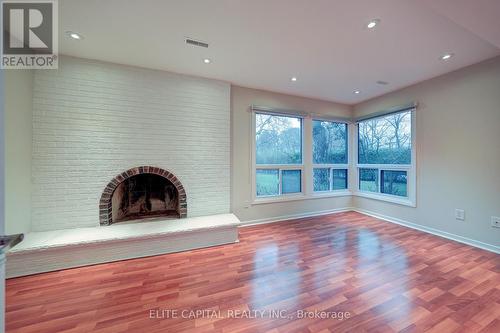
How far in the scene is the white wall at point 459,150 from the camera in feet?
8.20

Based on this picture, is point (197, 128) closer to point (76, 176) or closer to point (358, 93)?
point (76, 176)

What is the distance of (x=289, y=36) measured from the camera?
2076 millimetres

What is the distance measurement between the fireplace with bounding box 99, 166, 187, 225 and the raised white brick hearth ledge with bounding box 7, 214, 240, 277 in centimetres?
26

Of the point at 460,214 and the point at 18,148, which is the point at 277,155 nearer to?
the point at 460,214

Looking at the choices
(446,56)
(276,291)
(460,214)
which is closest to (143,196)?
(276,291)

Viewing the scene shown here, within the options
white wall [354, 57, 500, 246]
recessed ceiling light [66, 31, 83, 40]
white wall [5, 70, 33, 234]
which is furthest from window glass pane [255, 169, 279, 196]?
white wall [5, 70, 33, 234]

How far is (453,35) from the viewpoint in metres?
2.03

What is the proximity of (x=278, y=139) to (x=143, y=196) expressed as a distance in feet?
8.36

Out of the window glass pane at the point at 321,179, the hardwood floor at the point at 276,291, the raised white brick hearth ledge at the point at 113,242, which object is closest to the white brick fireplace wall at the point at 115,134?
the raised white brick hearth ledge at the point at 113,242

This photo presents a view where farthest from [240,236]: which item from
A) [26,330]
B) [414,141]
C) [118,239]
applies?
[414,141]

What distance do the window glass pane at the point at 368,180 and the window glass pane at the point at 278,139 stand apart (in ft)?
4.92

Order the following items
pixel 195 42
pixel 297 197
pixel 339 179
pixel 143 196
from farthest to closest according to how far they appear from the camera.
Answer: pixel 339 179, pixel 297 197, pixel 143 196, pixel 195 42

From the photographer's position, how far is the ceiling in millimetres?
1666

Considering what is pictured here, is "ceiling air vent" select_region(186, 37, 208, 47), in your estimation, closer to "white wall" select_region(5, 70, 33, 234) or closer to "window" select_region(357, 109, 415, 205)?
"white wall" select_region(5, 70, 33, 234)
